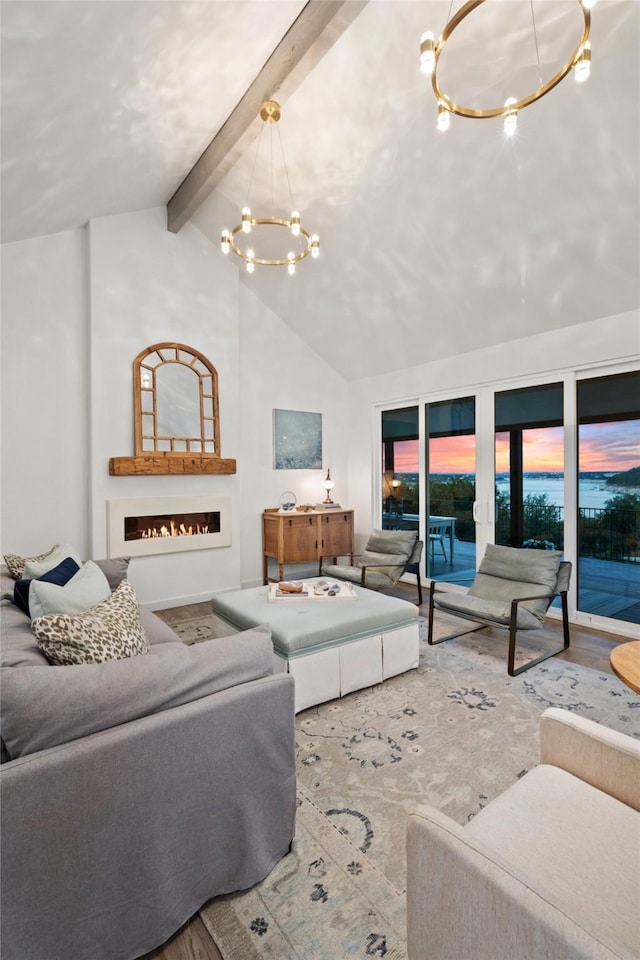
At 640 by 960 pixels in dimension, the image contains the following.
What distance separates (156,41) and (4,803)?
331cm

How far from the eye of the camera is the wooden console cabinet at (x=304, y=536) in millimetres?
5516

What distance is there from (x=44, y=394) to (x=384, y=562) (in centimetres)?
365

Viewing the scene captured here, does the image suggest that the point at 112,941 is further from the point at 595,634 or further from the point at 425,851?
the point at 595,634

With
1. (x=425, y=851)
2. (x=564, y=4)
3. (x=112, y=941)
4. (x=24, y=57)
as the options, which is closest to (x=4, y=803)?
(x=112, y=941)

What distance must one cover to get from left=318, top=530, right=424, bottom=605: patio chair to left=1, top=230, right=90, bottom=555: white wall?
264 centimetres

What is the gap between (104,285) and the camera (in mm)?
4539

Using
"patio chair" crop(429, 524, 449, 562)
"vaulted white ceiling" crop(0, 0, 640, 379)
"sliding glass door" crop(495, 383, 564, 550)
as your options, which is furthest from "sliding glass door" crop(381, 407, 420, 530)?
"vaulted white ceiling" crop(0, 0, 640, 379)

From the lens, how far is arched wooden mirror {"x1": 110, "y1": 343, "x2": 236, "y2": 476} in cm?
469

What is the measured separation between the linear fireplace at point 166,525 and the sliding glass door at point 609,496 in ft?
11.8

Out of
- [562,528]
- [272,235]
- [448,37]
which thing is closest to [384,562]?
[562,528]

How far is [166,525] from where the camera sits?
4.97m

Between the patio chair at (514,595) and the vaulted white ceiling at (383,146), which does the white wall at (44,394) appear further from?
the patio chair at (514,595)

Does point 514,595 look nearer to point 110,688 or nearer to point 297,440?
point 110,688

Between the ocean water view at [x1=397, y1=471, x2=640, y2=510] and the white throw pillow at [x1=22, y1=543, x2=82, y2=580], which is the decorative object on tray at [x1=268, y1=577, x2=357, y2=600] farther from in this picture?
the ocean water view at [x1=397, y1=471, x2=640, y2=510]
